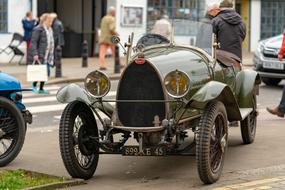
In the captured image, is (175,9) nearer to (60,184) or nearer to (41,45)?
(41,45)

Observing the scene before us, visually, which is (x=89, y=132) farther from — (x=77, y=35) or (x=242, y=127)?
(x=77, y=35)

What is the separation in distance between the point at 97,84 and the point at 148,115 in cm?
65

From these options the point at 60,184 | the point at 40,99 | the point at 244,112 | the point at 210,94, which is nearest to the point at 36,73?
the point at 40,99

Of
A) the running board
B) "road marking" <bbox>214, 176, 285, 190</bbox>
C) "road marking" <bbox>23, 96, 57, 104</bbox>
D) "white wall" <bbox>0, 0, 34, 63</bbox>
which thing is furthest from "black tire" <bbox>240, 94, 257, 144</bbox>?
"white wall" <bbox>0, 0, 34, 63</bbox>

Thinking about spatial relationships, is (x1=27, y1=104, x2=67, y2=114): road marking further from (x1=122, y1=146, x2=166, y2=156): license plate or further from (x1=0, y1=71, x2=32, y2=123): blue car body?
(x1=122, y1=146, x2=166, y2=156): license plate

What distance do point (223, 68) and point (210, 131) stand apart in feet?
6.17

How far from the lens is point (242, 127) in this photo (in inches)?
371

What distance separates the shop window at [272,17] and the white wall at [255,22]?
0.31 m

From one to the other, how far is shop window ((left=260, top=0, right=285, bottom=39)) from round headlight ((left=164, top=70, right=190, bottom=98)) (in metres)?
24.6

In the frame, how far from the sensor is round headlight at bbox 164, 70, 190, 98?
7.20 meters

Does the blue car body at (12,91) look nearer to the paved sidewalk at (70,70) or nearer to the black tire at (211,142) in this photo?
the black tire at (211,142)

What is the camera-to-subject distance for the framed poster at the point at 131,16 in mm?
26391

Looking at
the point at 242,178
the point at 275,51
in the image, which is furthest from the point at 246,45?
the point at 242,178

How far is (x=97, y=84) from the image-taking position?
746 cm
